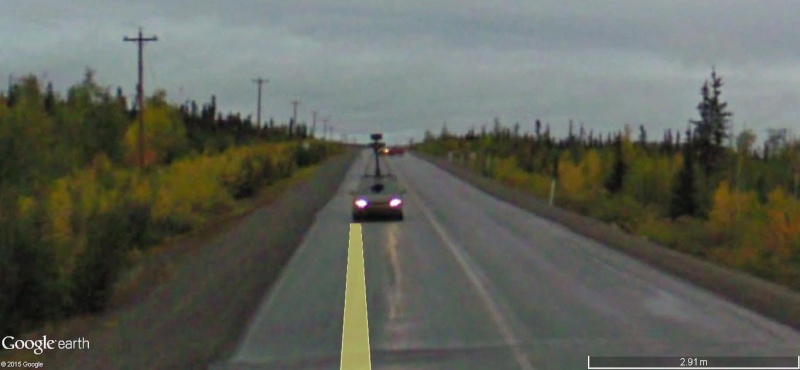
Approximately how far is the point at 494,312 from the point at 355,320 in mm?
1962

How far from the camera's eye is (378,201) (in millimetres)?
37531

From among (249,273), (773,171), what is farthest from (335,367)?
(773,171)

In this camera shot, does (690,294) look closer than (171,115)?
Yes

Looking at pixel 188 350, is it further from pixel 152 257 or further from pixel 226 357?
pixel 152 257

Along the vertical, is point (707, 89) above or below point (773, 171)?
above

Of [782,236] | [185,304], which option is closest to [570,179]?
[782,236]

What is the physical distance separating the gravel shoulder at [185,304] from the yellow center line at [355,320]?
1317mm

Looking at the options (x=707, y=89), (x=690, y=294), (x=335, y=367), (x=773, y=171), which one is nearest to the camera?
(x=335, y=367)

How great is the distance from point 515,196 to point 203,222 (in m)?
17.5

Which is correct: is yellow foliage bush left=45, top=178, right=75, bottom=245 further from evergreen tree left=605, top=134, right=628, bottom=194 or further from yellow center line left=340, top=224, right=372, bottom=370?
evergreen tree left=605, top=134, right=628, bottom=194

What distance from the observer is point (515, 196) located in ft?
170

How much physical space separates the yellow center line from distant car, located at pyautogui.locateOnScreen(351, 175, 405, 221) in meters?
11.8

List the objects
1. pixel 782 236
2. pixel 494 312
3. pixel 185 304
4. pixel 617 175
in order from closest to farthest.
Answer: pixel 494 312 → pixel 185 304 → pixel 782 236 → pixel 617 175

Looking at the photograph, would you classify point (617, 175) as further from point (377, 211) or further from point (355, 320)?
point (355, 320)
